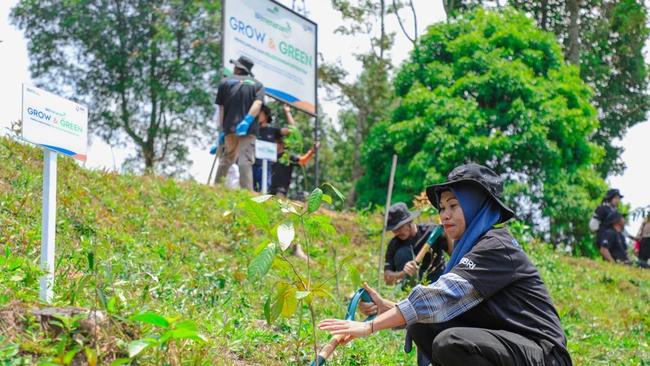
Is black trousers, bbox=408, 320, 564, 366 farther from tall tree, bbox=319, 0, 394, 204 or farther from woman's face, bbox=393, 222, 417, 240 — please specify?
tall tree, bbox=319, 0, 394, 204

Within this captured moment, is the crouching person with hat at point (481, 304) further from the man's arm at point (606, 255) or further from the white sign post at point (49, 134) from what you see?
the man's arm at point (606, 255)

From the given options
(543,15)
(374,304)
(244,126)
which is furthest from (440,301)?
(543,15)

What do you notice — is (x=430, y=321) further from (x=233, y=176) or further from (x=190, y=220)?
(x=233, y=176)

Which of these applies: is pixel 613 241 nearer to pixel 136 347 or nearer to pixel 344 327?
pixel 344 327

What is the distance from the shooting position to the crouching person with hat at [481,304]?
3.73 meters

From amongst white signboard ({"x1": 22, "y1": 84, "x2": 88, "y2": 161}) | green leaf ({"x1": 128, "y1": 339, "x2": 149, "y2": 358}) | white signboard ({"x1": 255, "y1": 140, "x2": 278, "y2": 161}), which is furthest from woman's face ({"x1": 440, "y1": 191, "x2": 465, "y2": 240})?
white signboard ({"x1": 255, "y1": 140, "x2": 278, "y2": 161})

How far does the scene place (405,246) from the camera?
26.9 feet

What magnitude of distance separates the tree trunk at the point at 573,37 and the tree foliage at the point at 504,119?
2675mm

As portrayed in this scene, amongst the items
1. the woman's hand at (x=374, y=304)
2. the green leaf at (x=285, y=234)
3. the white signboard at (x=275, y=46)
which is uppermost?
the white signboard at (x=275, y=46)

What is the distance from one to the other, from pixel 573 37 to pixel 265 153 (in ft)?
42.0

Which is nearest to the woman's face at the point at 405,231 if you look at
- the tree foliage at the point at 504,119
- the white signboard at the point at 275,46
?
the white signboard at the point at 275,46

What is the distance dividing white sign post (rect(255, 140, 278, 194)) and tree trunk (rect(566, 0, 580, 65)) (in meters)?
12.2

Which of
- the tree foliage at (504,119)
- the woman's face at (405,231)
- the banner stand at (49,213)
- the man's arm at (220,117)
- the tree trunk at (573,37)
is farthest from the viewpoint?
the tree trunk at (573,37)

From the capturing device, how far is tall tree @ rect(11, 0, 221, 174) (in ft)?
99.6
